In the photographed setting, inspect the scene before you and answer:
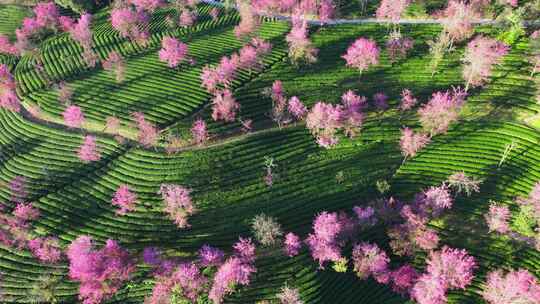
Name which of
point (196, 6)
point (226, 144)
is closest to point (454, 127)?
point (226, 144)

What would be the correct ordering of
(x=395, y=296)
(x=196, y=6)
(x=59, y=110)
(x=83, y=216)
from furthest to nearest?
(x=196, y=6) < (x=59, y=110) < (x=83, y=216) < (x=395, y=296)

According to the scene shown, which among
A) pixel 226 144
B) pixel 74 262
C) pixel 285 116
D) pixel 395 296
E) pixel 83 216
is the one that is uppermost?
pixel 285 116

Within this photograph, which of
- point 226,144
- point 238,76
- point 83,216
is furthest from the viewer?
point 238,76

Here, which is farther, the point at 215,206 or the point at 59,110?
the point at 59,110

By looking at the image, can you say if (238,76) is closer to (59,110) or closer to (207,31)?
(207,31)

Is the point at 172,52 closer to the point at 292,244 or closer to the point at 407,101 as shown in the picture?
the point at 407,101

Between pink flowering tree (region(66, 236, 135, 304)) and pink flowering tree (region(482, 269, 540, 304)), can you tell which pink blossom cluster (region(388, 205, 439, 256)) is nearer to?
pink flowering tree (region(482, 269, 540, 304))

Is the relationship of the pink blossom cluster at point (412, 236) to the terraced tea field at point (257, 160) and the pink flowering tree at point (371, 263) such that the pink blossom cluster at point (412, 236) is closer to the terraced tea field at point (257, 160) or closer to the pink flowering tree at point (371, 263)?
the terraced tea field at point (257, 160)

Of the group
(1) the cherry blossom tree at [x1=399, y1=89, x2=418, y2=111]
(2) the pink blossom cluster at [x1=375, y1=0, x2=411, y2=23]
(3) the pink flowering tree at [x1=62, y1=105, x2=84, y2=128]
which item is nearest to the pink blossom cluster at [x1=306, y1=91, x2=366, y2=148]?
(1) the cherry blossom tree at [x1=399, y1=89, x2=418, y2=111]
